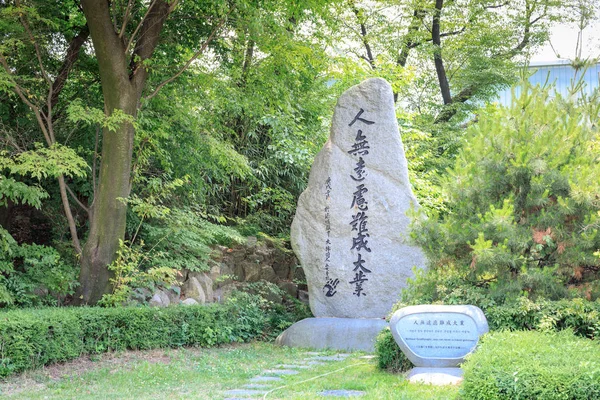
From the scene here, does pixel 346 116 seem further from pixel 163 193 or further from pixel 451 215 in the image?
pixel 451 215

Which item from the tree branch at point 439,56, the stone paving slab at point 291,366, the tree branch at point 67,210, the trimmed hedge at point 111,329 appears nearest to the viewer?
the trimmed hedge at point 111,329

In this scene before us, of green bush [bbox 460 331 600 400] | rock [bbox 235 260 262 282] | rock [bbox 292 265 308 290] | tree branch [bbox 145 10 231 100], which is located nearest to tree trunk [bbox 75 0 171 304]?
tree branch [bbox 145 10 231 100]

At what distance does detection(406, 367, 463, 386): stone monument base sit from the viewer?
570 centimetres

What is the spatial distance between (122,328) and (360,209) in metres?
3.95

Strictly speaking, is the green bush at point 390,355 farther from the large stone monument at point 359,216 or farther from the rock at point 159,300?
the rock at point 159,300

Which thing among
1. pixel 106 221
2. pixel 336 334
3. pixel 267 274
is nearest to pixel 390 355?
pixel 336 334

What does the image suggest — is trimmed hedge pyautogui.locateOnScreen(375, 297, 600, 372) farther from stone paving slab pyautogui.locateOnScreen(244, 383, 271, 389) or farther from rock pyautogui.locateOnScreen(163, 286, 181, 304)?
rock pyautogui.locateOnScreen(163, 286, 181, 304)

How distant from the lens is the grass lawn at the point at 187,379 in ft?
18.8

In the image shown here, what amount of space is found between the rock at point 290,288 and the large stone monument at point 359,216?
8.09 ft

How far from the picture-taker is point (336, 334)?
370 inches

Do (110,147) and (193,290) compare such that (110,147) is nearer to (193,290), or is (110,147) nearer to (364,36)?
(193,290)

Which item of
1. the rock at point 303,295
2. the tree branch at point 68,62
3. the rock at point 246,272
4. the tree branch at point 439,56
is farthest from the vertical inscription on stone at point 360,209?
the tree branch at point 439,56

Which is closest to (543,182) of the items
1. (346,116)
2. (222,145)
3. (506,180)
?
(506,180)

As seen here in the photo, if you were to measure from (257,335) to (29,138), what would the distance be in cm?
468
